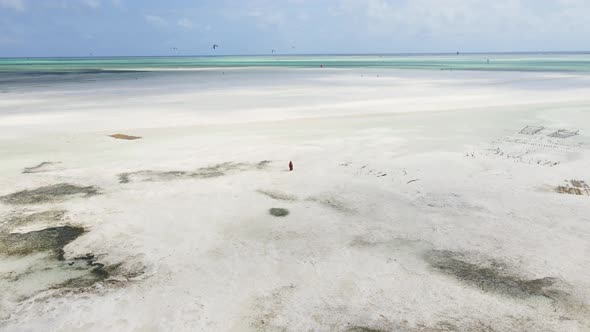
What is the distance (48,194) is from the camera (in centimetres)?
1126

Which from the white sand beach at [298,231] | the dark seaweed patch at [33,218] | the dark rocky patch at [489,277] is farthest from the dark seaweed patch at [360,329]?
the dark seaweed patch at [33,218]

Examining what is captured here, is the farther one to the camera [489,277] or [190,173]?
[190,173]

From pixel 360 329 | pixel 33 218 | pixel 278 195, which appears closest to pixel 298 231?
pixel 278 195

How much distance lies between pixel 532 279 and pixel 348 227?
3556 millimetres

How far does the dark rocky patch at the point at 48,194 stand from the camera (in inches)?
427

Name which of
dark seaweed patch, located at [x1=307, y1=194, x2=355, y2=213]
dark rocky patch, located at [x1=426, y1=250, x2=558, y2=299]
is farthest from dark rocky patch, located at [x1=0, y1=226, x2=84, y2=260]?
dark rocky patch, located at [x1=426, y1=250, x2=558, y2=299]

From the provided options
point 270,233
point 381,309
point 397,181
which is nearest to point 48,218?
point 270,233

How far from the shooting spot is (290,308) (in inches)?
251

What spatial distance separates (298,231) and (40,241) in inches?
200

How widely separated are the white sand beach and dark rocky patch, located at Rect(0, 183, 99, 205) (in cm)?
8

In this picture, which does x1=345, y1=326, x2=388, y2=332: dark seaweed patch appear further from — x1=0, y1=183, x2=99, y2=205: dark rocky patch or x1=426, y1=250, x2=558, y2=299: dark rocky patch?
x1=0, y1=183, x2=99, y2=205: dark rocky patch

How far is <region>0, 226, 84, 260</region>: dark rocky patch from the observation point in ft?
26.9

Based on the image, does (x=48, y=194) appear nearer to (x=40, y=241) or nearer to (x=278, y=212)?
(x=40, y=241)

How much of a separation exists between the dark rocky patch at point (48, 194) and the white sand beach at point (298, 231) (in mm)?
78
